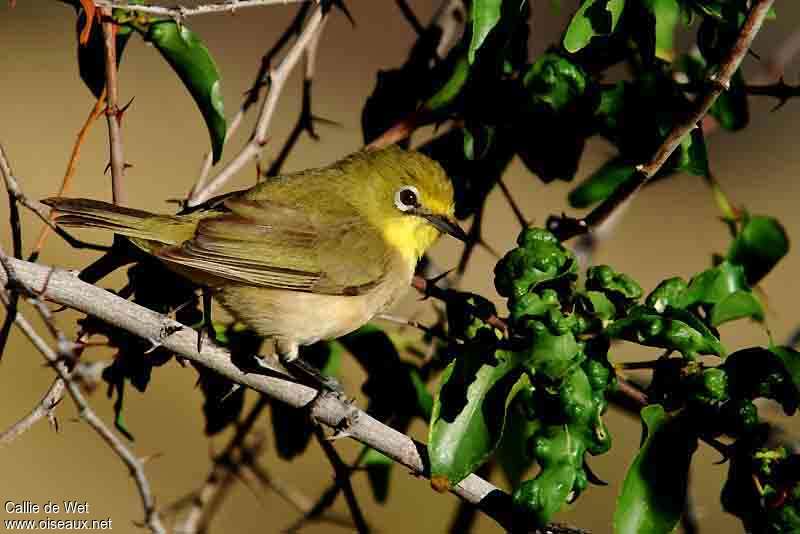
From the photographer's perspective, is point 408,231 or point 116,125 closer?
point 116,125

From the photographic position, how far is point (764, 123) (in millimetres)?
11844

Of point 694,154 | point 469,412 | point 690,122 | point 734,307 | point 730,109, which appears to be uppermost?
point 730,109

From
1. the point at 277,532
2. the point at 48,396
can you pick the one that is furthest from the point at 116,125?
the point at 277,532

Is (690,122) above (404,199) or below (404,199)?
below

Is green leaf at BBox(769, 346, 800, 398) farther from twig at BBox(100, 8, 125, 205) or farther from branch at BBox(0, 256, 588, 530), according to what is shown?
twig at BBox(100, 8, 125, 205)

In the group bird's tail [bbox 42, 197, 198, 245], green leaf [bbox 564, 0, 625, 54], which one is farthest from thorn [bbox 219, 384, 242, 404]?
green leaf [bbox 564, 0, 625, 54]

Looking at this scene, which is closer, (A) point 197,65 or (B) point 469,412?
(B) point 469,412

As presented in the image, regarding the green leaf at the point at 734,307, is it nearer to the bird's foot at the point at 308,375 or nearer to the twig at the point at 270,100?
the bird's foot at the point at 308,375

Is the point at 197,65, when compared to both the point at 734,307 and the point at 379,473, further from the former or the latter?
the point at 734,307

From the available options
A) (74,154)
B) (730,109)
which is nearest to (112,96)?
(74,154)

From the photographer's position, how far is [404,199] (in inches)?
171

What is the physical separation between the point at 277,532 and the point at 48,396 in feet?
15.2

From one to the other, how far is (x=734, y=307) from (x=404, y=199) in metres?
1.53

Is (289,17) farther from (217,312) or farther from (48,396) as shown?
(48,396)
